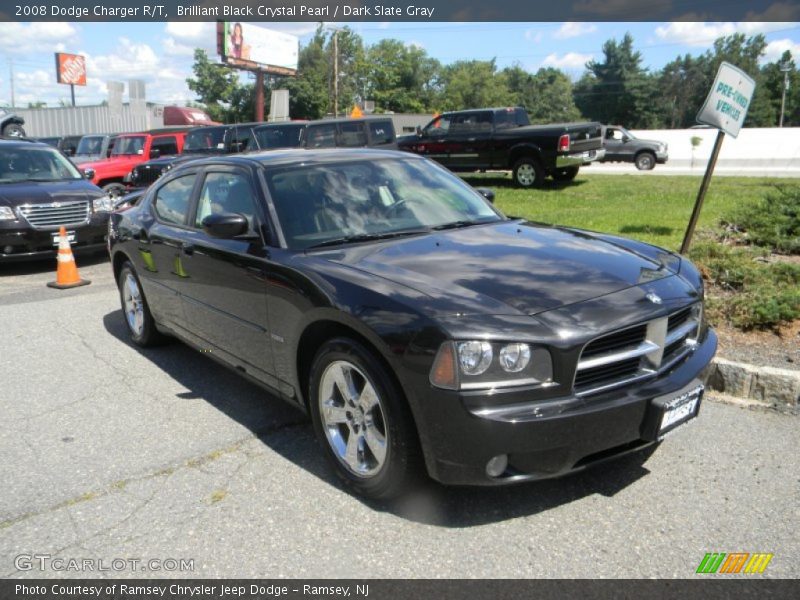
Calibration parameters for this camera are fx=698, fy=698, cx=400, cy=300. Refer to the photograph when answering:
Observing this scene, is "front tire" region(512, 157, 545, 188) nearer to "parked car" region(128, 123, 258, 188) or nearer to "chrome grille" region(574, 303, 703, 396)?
"parked car" region(128, 123, 258, 188)

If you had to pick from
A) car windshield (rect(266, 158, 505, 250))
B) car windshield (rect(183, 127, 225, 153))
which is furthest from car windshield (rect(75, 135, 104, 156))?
car windshield (rect(266, 158, 505, 250))

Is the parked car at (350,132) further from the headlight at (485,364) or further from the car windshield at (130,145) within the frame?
the headlight at (485,364)

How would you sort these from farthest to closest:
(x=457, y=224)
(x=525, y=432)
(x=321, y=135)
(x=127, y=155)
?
(x=127, y=155), (x=321, y=135), (x=457, y=224), (x=525, y=432)

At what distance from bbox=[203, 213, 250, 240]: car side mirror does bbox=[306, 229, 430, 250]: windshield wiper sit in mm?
460

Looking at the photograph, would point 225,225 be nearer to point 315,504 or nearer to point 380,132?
point 315,504

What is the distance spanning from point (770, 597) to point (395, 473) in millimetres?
1537

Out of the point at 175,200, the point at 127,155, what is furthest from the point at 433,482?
the point at 127,155

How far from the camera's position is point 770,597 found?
8.61 ft

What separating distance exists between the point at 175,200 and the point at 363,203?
1.79 m

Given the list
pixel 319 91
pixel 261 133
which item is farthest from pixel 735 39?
pixel 261 133

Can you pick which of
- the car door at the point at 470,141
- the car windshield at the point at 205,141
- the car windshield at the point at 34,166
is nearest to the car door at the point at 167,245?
the car windshield at the point at 34,166

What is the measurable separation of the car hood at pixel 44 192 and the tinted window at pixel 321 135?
4917 millimetres

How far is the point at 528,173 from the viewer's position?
16188mm

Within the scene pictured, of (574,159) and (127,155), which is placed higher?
(574,159)
